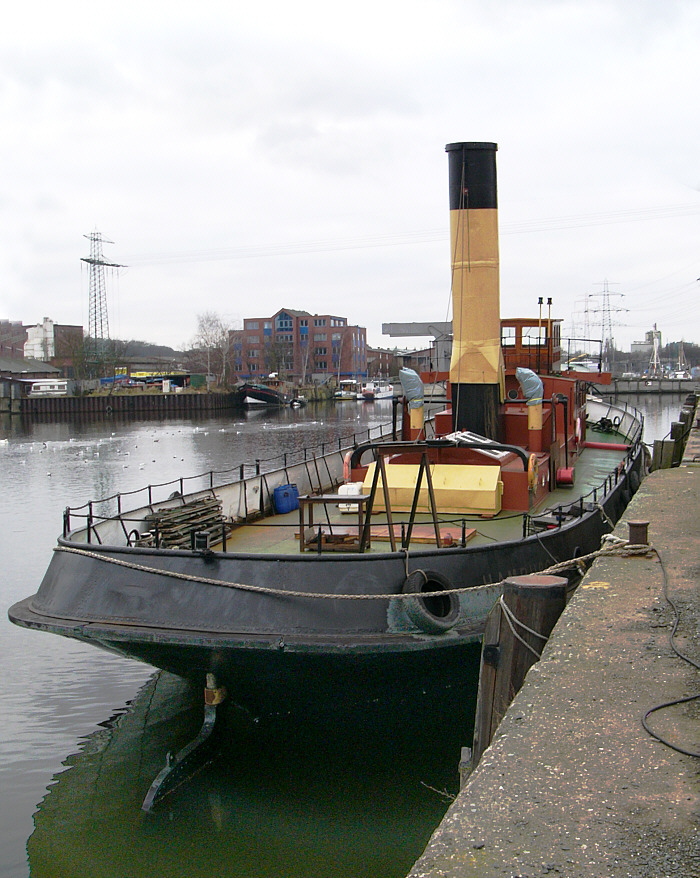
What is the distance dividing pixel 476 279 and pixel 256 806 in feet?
30.3

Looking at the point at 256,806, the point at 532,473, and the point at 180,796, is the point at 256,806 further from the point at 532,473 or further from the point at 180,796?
the point at 532,473

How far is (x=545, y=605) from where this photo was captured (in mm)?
6207

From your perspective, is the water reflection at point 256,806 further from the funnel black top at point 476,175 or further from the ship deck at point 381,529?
the funnel black top at point 476,175

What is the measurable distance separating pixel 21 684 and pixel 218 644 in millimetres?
6288

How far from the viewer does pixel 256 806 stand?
9.05 metres

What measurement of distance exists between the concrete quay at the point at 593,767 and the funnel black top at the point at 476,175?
30.3 ft

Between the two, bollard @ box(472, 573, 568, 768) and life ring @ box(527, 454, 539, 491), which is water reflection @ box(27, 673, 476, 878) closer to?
bollard @ box(472, 573, 568, 768)

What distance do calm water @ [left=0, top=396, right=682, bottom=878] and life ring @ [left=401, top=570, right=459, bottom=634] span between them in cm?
189

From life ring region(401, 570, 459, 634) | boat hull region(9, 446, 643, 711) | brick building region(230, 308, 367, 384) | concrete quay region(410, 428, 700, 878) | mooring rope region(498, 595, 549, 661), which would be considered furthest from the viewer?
brick building region(230, 308, 367, 384)

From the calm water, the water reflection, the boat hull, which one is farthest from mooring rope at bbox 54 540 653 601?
the calm water

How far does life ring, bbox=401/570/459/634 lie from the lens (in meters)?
8.77

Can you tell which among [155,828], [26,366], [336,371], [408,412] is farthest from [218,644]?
[336,371]

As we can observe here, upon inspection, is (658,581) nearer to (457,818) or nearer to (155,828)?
(457,818)

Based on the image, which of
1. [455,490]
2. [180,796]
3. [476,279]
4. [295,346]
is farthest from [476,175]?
[295,346]
